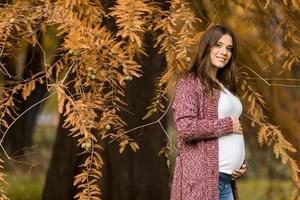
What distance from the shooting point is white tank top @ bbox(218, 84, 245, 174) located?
3.74 m

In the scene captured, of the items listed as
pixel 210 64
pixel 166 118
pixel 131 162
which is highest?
pixel 166 118

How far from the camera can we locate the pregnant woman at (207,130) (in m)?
3.67

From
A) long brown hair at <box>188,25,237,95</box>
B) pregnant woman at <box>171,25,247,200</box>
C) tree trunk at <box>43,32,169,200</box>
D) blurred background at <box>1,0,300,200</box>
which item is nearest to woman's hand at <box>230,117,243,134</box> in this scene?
pregnant woman at <box>171,25,247,200</box>

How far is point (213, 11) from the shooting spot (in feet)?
15.8

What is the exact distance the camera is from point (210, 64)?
154 inches

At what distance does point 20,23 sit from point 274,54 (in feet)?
6.20

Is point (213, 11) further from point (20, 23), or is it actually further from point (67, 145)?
point (67, 145)

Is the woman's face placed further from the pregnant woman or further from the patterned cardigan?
the patterned cardigan

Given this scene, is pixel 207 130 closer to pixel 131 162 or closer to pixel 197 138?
pixel 197 138

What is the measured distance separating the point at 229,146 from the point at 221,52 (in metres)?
0.52

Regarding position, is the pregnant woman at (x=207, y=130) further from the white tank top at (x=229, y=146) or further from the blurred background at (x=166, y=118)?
the blurred background at (x=166, y=118)

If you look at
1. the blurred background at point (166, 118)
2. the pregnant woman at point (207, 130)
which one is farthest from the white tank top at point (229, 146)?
the blurred background at point (166, 118)

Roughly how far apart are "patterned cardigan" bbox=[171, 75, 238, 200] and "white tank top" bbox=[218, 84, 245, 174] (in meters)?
0.04

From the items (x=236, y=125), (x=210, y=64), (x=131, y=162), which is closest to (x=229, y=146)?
(x=236, y=125)
